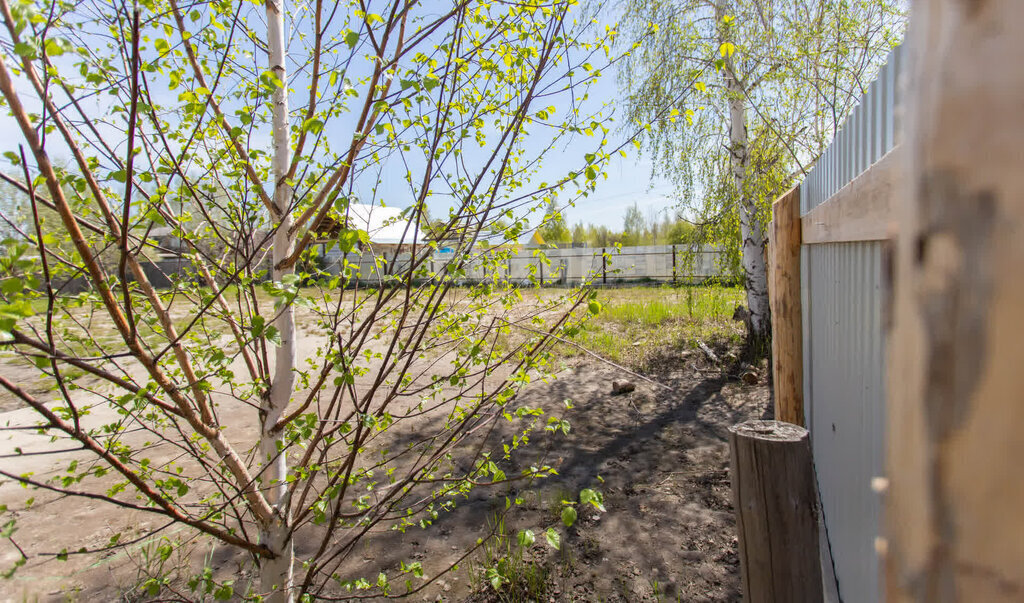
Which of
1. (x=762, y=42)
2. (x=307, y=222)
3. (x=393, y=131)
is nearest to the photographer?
(x=393, y=131)

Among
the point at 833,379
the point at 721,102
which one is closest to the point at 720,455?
the point at 833,379

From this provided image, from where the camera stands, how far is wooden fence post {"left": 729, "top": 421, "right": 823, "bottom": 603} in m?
→ 1.42

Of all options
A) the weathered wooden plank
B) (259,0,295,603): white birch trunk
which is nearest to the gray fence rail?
(259,0,295,603): white birch trunk

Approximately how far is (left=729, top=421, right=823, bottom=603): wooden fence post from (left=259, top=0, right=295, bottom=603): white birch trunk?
1.47 metres

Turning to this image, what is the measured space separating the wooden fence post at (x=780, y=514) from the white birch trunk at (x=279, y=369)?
1.47m

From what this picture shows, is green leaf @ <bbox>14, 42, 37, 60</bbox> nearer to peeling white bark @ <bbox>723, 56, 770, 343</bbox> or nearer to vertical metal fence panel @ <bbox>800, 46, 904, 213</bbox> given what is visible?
vertical metal fence panel @ <bbox>800, 46, 904, 213</bbox>

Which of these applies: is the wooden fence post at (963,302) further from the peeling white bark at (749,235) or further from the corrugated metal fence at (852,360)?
the peeling white bark at (749,235)

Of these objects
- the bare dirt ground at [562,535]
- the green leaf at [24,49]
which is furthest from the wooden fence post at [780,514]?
the green leaf at [24,49]

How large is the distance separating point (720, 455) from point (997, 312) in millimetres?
4273

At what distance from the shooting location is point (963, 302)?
0.27 metres

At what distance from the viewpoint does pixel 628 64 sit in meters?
7.38

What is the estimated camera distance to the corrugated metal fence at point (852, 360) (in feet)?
4.07

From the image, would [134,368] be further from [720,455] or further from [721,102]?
[721,102]

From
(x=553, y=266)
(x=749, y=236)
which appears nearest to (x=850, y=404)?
(x=553, y=266)
